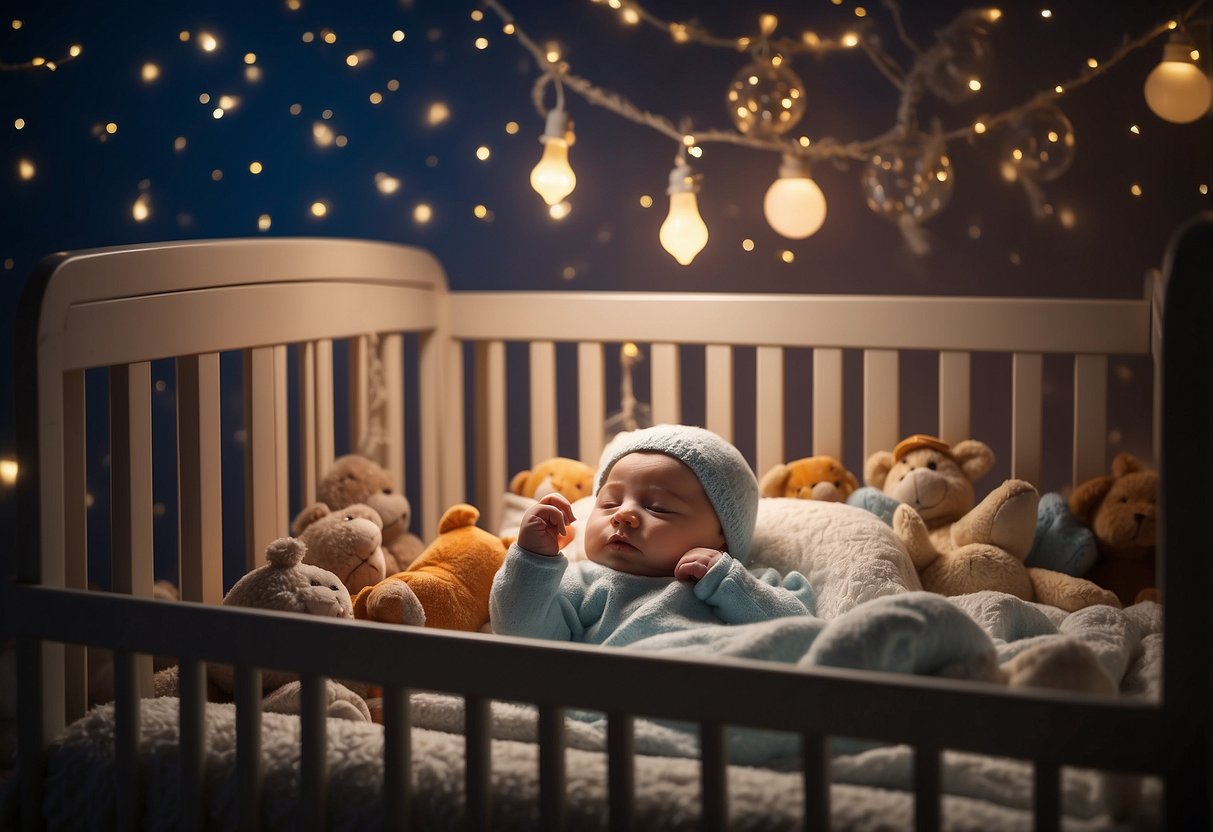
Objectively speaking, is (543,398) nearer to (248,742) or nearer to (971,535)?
(971,535)

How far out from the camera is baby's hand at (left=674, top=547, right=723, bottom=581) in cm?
140

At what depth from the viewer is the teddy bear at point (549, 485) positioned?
6.05ft

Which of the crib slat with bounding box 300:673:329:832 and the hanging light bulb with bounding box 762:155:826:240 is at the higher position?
the hanging light bulb with bounding box 762:155:826:240

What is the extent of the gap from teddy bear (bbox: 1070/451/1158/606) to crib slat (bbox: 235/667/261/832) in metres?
1.12

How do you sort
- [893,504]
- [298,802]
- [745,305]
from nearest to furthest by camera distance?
[298,802], [893,504], [745,305]

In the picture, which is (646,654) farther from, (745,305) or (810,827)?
(745,305)

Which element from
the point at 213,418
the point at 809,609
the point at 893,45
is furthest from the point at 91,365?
the point at 893,45

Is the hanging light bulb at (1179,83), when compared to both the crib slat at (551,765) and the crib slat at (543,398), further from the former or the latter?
the crib slat at (551,765)

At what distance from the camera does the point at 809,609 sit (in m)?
1.45

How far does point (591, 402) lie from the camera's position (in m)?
2.03

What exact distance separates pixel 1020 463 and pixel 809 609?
50 cm

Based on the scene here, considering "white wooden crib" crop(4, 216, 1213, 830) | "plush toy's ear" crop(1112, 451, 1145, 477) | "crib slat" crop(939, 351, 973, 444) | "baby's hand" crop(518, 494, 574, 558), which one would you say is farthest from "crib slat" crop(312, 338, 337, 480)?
"plush toy's ear" crop(1112, 451, 1145, 477)

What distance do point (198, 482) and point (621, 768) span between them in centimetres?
73

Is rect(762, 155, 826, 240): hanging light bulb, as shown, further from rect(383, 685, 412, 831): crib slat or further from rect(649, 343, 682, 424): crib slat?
rect(383, 685, 412, 831): crib slat
